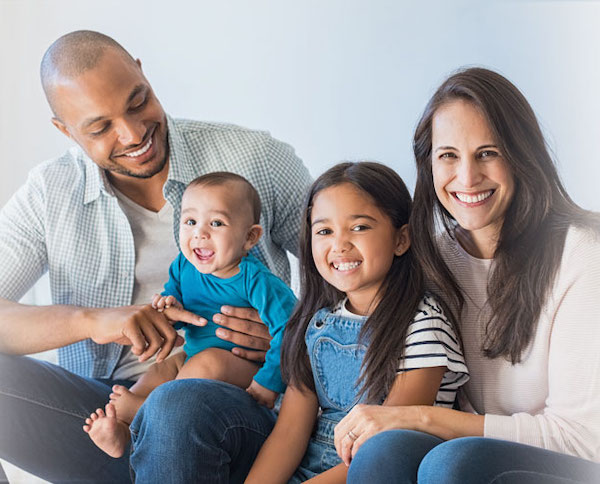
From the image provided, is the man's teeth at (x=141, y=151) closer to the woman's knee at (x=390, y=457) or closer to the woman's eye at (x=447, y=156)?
the woman's eye at (x=447, y=156)

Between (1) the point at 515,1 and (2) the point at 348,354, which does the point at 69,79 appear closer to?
(2) the point at 348,354

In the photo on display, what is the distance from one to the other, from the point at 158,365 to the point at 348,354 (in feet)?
1.76

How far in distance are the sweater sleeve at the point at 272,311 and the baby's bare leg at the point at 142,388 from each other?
0.26 m

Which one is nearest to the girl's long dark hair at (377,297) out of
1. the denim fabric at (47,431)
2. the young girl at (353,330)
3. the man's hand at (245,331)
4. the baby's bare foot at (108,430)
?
the young girl at (353,330)

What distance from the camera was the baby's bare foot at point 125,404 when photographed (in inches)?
64.4

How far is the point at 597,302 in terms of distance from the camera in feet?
4.13

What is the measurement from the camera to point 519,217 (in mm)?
1368

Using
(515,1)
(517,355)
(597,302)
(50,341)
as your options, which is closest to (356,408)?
(517,355)

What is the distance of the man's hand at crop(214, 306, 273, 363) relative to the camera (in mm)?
1700

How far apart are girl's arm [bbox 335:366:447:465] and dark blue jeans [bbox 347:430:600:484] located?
92mm

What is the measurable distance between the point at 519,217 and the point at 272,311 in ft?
1.88

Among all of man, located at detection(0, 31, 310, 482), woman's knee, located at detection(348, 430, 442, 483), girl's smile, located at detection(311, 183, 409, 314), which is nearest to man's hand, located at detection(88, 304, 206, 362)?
man, located at detection(0, 31, 310, 482)

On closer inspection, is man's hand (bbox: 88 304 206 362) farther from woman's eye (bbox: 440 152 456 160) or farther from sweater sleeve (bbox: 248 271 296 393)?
woman's eye (bbox: 440 152 456 160)

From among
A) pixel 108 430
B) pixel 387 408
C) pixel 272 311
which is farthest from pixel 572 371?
pixel 108 430
